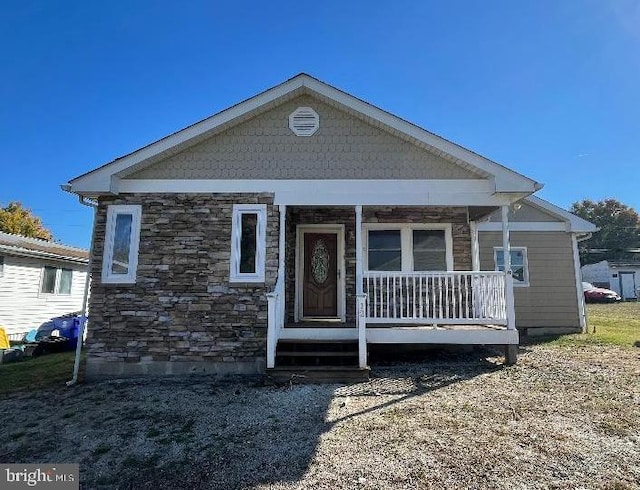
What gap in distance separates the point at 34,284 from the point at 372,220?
11886 mm

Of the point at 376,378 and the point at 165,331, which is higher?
the point at 165,331

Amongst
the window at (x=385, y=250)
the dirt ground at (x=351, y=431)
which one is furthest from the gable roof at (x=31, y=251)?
the window at (x=385, y=250)

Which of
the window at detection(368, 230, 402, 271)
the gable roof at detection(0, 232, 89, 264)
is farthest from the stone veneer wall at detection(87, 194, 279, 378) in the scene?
the gable roof at detection(0, 232, 89, 264)

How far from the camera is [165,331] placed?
7.50 metres

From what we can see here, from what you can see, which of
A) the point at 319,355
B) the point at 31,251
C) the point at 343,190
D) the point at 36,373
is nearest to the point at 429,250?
the point at 343,190

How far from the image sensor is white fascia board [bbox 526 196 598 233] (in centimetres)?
1209

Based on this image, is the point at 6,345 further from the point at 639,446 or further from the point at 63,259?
the point at 639,446

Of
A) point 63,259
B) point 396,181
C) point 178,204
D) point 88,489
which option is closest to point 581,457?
point 88,489

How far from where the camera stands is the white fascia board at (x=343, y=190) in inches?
309

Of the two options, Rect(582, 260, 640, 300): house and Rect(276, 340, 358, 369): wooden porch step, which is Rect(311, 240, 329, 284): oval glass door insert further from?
Rect(582, 260, 640, 300): house

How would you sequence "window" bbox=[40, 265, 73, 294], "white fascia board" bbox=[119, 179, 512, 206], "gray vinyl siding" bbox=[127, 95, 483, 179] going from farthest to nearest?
"window" bbox=[40, 265, 73, 294] → "gray vinyl siding" bbox=[127, 95, 483, 179] → "white fascia board" bbox=[119, 179, 512, 206]

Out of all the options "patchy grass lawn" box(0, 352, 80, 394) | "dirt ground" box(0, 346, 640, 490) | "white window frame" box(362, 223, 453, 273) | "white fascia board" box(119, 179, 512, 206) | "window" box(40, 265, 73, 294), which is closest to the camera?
"dirt ground" box(0, 346, 640, 490)

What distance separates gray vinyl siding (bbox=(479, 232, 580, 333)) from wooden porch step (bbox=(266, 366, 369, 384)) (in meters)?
7.10

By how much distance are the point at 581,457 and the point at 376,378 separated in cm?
337
